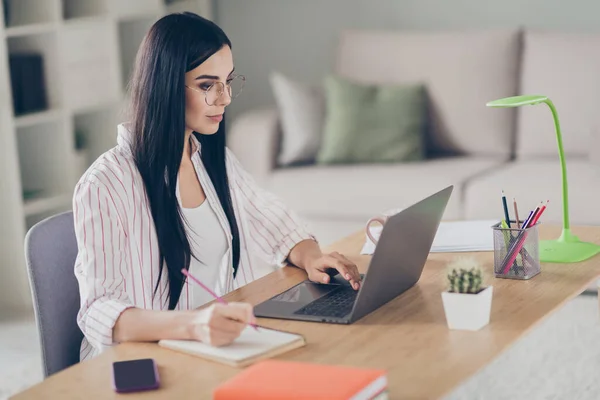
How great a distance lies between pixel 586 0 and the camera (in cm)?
418

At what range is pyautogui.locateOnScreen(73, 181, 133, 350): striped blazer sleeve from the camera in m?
1.64

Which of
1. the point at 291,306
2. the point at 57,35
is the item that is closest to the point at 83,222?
the point at 291,306

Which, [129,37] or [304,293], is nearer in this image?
[304,293]

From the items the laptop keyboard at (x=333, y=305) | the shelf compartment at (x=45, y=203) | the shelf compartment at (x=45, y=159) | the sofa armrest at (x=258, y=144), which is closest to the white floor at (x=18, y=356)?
the shelf compartment at (x=45, y=203)

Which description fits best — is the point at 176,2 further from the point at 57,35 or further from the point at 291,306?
the point at 291,306

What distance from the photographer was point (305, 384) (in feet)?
4.11

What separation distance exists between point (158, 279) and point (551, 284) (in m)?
0.72

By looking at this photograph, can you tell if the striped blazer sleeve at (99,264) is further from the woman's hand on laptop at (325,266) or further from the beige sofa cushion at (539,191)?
the beige sofa cushion at (539,191)

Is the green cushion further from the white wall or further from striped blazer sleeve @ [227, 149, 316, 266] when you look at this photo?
striped blazer sleeve @ [227, 149, 316, 266]

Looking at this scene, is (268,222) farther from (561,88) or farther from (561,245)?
(561,88)

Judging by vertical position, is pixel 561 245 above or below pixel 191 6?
below

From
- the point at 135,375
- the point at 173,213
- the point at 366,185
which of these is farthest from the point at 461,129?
the point at 135,375

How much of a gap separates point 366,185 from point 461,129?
559mm

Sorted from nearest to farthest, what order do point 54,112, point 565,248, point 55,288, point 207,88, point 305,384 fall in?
point 305,384 → point 55,288 → point 207,88 → point 565,248 → point 54,112
